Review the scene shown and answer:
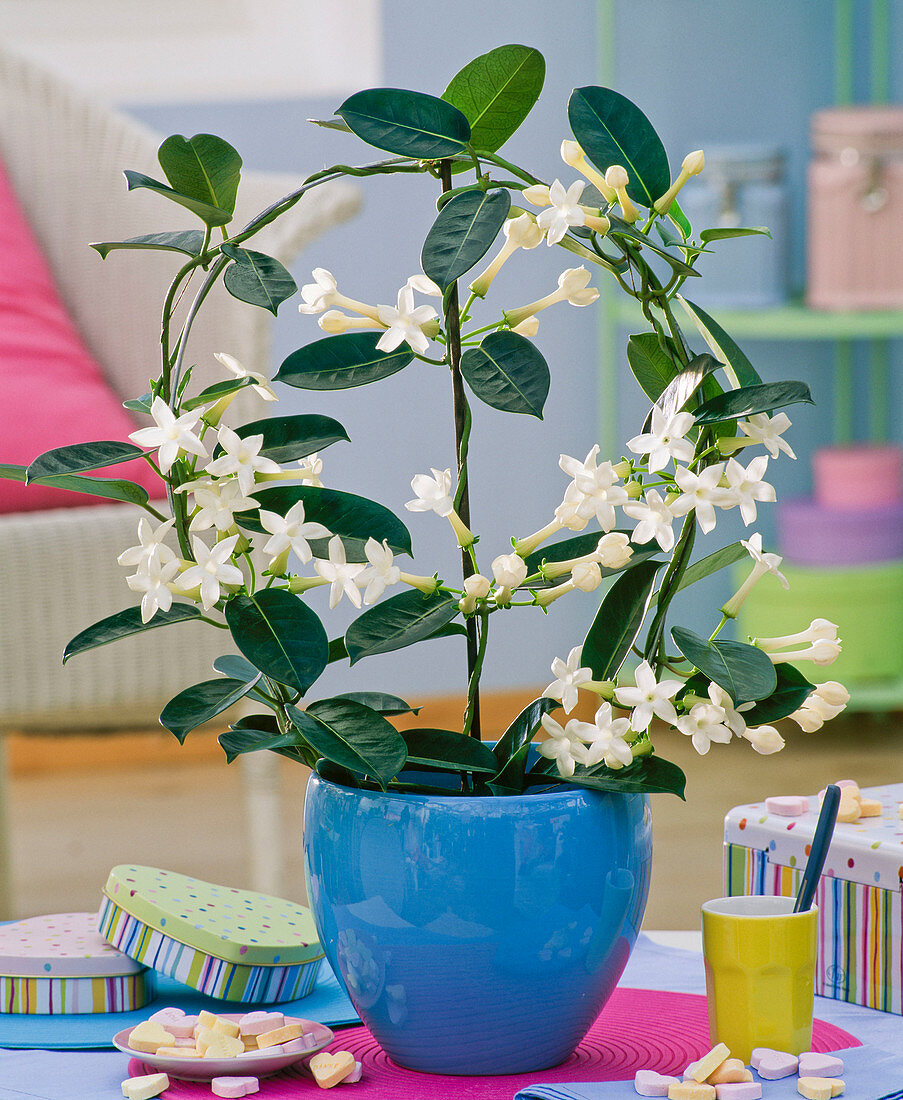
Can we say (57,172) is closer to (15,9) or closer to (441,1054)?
(15,9)

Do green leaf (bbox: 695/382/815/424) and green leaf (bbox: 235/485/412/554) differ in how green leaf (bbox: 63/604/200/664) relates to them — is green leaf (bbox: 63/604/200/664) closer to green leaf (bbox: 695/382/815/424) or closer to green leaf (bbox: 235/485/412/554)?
green leaf (bbox: 235/485/412/554)

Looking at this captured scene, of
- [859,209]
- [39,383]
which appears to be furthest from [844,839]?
[859,209]

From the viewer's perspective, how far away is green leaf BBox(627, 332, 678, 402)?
1.91 ft

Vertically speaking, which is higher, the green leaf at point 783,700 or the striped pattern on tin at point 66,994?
the green leaf at point 783,700

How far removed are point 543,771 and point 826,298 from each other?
5.87 ft

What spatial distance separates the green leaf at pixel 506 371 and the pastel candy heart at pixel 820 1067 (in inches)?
10.4

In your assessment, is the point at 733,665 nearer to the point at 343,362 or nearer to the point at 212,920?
the point at 343,362

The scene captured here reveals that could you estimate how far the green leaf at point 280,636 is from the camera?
0.51 m

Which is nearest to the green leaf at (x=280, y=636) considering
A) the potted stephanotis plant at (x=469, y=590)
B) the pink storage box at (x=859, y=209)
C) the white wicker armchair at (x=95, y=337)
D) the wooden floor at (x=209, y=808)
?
the potted stephanotis plant at (x=469, y=590)

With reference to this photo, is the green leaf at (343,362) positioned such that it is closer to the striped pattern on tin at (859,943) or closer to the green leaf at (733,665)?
the green leaf at (733,665)

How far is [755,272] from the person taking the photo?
224 cm

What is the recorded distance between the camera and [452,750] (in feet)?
1.82

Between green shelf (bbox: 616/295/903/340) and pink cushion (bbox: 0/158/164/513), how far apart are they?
1.02 m

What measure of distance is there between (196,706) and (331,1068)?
0.15 meters
